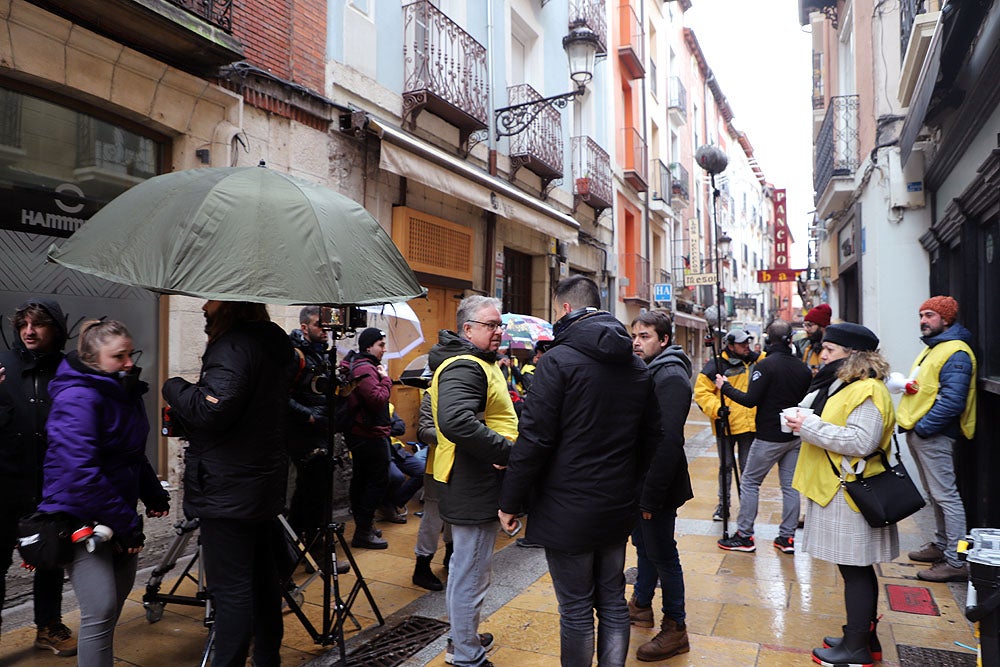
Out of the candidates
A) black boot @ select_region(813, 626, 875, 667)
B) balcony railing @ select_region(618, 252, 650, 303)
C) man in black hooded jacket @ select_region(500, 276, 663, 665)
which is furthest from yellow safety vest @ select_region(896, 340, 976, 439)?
balcony railing @ select_region(618, 252, 650, 303)

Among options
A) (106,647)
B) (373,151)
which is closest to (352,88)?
(373,151)

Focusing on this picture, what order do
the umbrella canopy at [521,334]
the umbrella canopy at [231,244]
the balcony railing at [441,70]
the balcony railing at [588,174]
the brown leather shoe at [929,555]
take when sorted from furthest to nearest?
the balcony railing at [588,174] < the balcony railing at [441,70] < the umbrella canopy at [521,334] < the brown leather shoe at [929,555] < the umbrella canopy at [231,244]

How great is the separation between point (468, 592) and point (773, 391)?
129 inches

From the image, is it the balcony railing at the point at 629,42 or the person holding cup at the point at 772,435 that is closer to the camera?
the person holding cup at the point at 772,435

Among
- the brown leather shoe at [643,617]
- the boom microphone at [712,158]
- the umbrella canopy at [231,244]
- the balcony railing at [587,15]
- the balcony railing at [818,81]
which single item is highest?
the balcony railing at [587,15]

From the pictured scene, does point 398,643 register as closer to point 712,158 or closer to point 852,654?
point 852,654

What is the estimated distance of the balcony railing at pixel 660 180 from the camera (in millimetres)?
20844

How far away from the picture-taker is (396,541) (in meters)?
5.98

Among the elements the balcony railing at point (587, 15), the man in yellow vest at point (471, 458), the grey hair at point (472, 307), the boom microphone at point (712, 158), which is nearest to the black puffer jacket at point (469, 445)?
the man in yellow vest at point (471, 458)

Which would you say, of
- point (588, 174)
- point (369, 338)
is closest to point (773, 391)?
point (369, 338)

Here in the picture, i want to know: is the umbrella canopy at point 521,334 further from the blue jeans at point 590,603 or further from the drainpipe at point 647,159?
the drainpipe at point 647,159

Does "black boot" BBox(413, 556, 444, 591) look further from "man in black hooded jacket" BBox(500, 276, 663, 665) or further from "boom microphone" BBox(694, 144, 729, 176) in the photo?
"boom microphone" BBox(694, 144, 729, 176)

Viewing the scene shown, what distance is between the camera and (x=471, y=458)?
3.56m

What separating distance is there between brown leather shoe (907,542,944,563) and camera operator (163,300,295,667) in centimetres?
495
